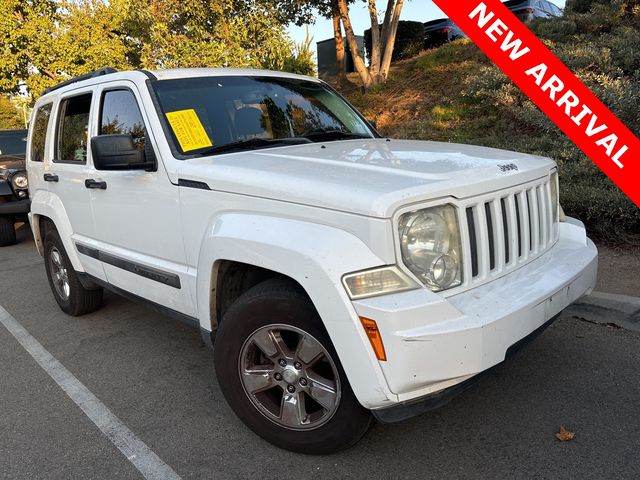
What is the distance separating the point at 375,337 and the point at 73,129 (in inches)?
132

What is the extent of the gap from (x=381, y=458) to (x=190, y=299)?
52.9 inches

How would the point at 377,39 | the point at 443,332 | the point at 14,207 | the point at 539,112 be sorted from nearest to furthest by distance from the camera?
the point at 443,332 → the point at 539,112 → the point at 14,207 → the point at 377,39

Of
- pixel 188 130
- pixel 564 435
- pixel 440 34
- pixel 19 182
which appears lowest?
pixel 564 435

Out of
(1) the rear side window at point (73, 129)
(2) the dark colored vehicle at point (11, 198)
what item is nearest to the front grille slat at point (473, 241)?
(1) the rear side window at point (73, 129)

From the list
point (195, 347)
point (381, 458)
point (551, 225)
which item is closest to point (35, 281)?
point (195, 347)

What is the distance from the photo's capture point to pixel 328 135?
3.80m

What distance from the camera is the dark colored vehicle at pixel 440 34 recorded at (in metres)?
17.5

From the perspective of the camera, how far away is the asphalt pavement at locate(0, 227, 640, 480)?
2631 mm

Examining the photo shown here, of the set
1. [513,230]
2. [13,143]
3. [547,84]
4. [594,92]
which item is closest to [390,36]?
[594,92]

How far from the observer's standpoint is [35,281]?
20.9 feet

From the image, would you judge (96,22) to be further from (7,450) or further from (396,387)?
(396,387)

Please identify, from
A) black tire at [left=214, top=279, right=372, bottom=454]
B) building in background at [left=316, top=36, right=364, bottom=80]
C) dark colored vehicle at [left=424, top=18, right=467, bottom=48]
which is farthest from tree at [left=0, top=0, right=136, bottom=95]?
black tire at [left=214, top=279, right=372, bottom=454]

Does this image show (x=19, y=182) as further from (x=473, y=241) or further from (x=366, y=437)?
(x=473, y=241)

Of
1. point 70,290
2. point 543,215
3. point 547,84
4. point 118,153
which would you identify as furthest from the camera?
point 547,84
